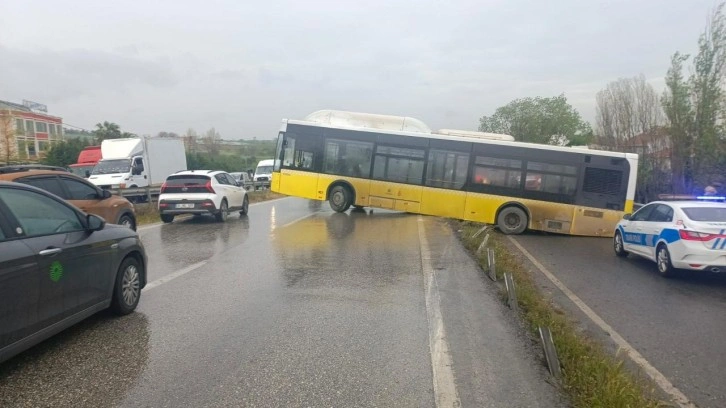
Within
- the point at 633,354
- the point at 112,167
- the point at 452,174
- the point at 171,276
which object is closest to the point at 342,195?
the point at 452,174

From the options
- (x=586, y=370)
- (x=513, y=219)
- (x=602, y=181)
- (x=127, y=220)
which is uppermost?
(x=602, y=181)

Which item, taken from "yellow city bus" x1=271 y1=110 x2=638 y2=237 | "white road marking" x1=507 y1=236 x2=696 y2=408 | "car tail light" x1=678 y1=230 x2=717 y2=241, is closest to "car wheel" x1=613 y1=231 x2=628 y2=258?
"car tail light" x1=678 y1=230 x2=717 y2=241

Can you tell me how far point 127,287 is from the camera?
19.6 ft

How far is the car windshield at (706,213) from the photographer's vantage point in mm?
9252

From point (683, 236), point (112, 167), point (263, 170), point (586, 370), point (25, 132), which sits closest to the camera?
point (586, 370)

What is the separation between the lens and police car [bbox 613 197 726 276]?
880 cm

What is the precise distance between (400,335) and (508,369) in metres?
1.24

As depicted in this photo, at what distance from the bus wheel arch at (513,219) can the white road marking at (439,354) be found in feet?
28.3

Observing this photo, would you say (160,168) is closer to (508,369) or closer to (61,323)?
(61,323)

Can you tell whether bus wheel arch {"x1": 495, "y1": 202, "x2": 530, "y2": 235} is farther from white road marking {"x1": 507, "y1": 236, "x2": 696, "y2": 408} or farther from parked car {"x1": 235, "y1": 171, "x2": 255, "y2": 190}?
parked car {"x1": 235, "y1": 171, "x2": 255, "y2": 190}

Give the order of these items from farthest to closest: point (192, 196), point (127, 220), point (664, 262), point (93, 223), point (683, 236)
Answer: point (192, 196) < point (127, 220) < point (664, 262) < point (683, 236) < point (93, 223)

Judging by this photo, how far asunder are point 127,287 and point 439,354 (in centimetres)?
363

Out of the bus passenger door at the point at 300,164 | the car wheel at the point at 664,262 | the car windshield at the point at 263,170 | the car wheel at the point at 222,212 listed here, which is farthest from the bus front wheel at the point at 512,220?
the car windshield at the point at 263,170

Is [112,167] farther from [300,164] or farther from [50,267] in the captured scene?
[50,267]
